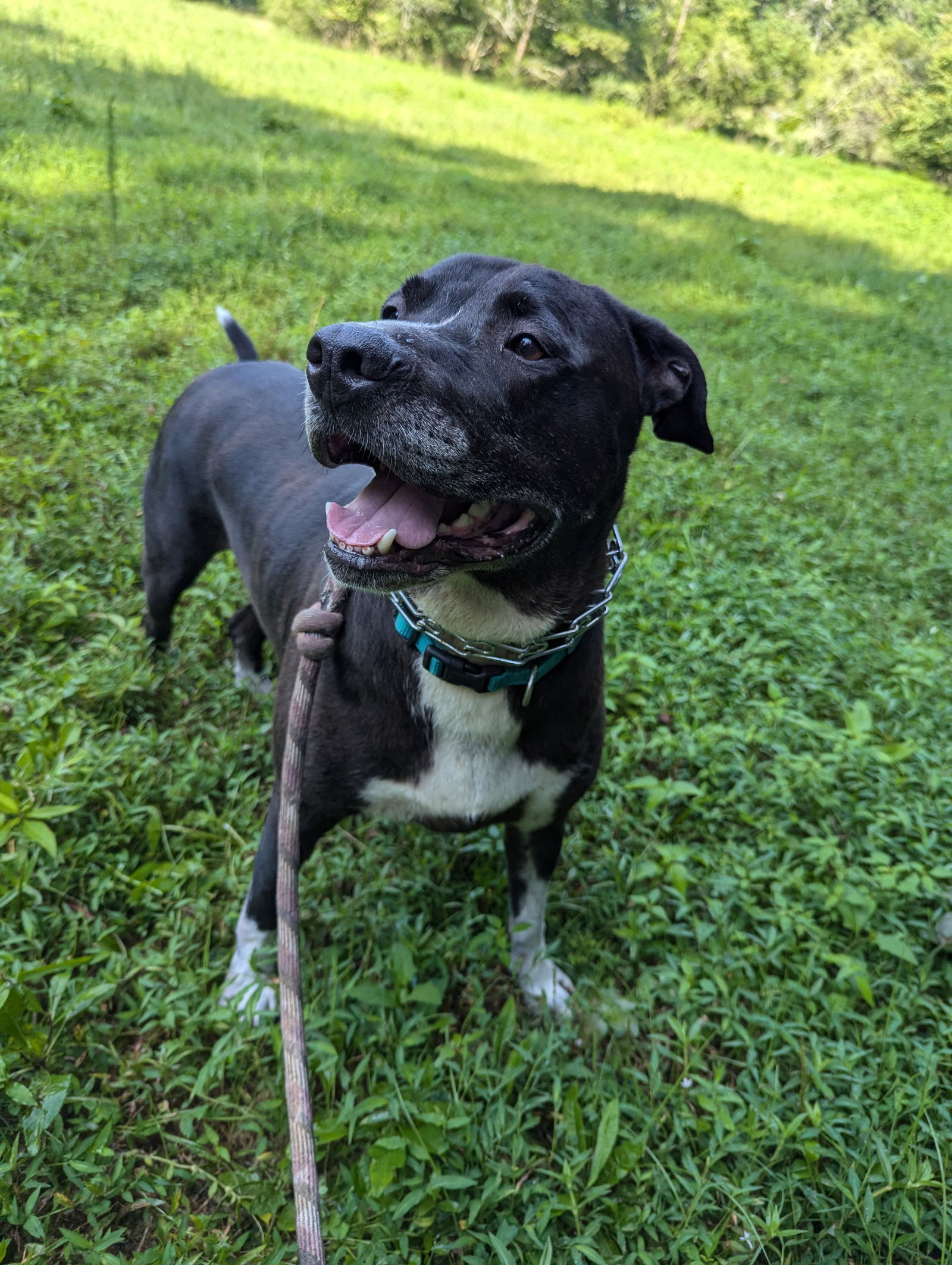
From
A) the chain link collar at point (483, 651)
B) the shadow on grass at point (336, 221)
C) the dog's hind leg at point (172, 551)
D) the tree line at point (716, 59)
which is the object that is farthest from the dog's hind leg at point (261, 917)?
the tree line at point (716, 59)

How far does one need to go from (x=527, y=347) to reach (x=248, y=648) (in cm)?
214

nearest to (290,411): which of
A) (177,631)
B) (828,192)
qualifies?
(177,631)

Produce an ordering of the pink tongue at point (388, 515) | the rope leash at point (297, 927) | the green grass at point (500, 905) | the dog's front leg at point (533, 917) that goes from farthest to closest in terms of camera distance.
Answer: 1. the dog's front leg at point (533, 917)
2. the green grass at point (500, 905)
3. the pink tongue at point (388, 515)
4. the rope leash at point (297, 927)

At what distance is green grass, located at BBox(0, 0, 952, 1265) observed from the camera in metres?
1.94

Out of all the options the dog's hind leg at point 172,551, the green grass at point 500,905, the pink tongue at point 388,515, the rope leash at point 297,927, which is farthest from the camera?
the dog's hind leg at point 172,551

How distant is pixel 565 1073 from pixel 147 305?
6049 mm

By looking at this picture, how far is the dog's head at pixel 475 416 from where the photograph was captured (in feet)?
5.15

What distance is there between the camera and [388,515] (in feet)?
5.73

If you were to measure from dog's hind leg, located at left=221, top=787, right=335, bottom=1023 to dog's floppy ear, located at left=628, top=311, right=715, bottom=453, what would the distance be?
1501mm

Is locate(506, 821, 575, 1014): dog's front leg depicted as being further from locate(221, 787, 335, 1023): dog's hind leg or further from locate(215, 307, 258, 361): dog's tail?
locate(215, 307, 258, 361): dog's tail

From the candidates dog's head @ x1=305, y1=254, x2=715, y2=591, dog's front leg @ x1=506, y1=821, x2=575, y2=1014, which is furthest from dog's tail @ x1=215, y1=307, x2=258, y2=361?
dog's front leg @ x1=506, y1=821, x2=575, y2=1014

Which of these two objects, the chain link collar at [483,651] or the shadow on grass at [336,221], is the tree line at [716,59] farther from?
the chain link collar at [483,651]

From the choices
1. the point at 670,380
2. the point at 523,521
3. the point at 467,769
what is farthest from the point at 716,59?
the point at 467,769

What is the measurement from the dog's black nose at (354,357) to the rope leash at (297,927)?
68 cm
